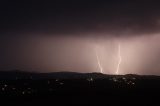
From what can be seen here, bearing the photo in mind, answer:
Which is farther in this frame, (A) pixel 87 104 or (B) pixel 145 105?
(A) pixel 87 104

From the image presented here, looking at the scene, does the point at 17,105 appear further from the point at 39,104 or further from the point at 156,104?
the point at 156,104

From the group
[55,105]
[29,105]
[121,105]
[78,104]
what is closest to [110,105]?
[121,105]

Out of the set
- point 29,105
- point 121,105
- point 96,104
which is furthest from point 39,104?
point 121,105

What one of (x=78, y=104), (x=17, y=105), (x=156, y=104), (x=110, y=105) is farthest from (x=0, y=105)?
(x=156, y=104)

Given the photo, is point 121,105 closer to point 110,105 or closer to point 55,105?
point 110,105

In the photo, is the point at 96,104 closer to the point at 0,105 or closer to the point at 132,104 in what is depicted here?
the point at 132,104

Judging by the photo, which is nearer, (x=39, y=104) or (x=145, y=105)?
(x=145, y=105)

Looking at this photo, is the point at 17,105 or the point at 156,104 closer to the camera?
the point at 156,104
